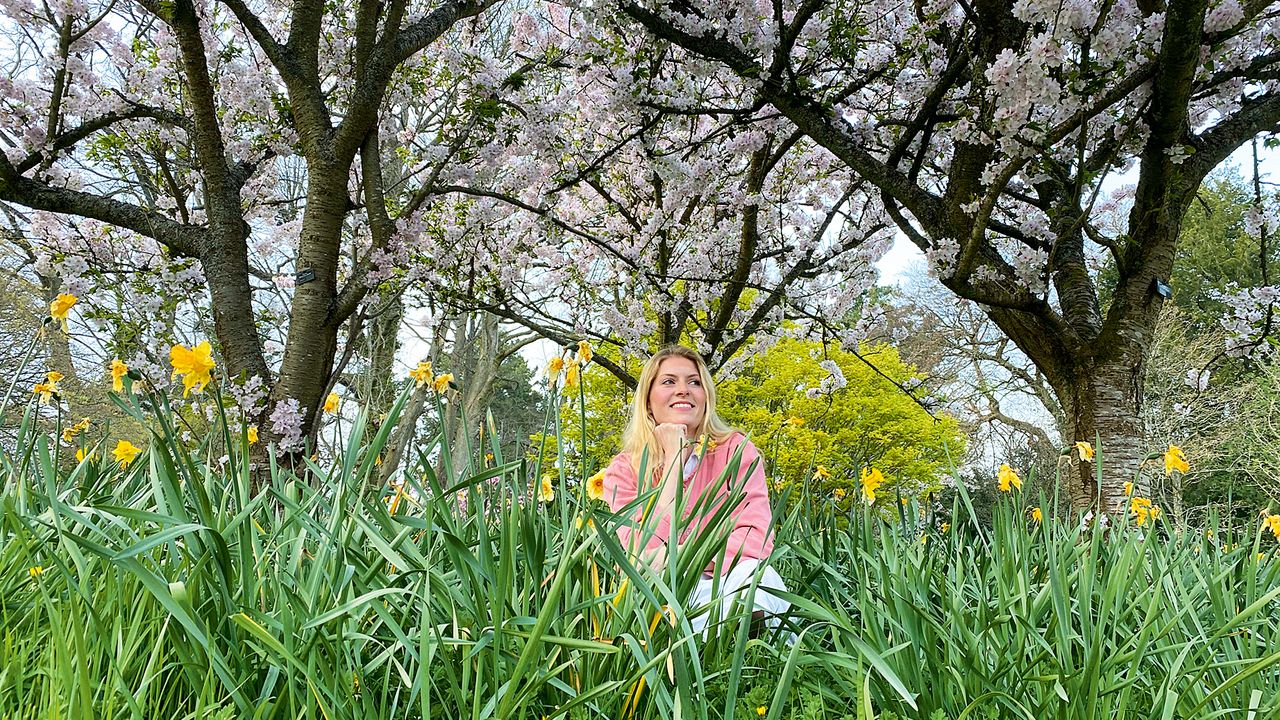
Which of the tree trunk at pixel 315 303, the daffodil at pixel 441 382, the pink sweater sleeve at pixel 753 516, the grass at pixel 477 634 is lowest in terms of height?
the grass at pixel 477 634

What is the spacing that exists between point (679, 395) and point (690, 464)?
28 centimetres

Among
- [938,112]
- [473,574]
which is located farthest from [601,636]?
[938,112]

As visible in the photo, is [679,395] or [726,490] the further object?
[679,395]

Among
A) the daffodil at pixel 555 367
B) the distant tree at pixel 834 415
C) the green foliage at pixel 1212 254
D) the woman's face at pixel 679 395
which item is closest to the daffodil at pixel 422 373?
the daffodil at pixel 555 367

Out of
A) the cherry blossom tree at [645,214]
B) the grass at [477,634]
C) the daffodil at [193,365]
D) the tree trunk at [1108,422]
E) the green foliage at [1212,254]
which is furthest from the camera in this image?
the green foliage at [1212,254]

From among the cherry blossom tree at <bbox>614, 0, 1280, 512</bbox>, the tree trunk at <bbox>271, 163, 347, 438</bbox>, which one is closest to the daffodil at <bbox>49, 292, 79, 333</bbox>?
the tree trunk at <bbox>271, 163, 347, 438</bbox>

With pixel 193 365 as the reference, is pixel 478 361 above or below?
above

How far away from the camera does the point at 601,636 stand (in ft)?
4.97

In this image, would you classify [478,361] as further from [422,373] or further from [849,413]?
[422,373]

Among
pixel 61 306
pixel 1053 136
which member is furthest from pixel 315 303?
pixel 1053 136

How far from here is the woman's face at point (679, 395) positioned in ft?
9.74

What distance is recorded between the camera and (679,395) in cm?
298

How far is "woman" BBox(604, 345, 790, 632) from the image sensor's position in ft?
6.91

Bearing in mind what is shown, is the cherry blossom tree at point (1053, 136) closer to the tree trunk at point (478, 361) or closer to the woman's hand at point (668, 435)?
the woman's hand at point (668, 435)
